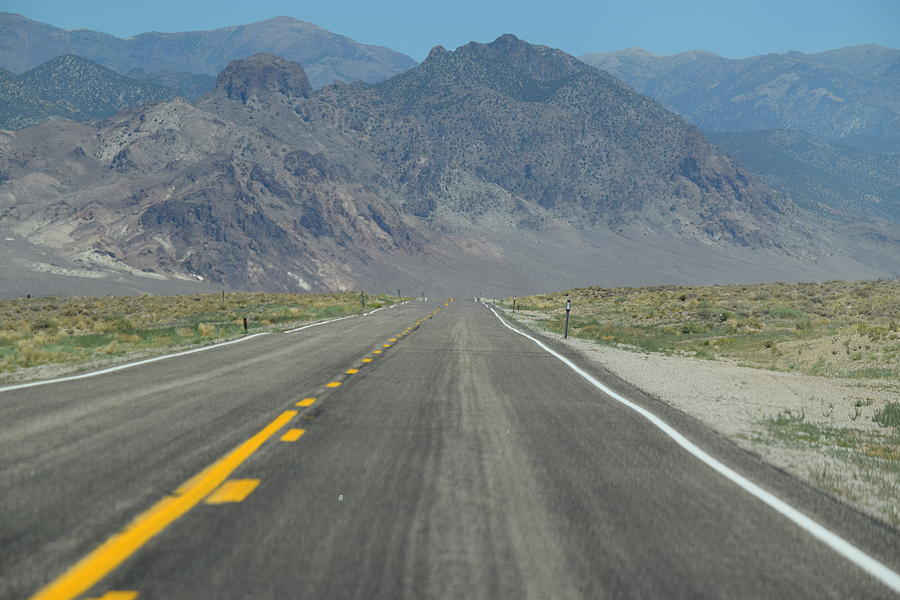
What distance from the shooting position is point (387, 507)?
449 cm

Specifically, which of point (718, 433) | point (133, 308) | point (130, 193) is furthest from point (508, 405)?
point (130, 193)

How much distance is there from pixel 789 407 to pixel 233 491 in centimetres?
872

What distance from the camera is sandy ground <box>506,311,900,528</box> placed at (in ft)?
19.2

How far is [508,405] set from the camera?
877cm

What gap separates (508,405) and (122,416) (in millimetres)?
4485

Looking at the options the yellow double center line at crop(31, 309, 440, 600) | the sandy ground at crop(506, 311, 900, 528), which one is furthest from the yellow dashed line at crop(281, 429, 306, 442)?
the sandy ground at crop(506, 311, 900, 528)

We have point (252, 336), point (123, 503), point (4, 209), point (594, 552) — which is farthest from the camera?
point (4, 209)

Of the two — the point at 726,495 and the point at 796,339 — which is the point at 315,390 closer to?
the point at 726,495

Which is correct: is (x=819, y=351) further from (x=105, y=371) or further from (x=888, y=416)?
(x=105, y=371)

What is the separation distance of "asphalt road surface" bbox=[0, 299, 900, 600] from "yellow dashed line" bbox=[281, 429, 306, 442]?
0.04m

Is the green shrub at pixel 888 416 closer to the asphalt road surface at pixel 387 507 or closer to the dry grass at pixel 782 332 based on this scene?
the asphalt road surface at pixel 387 507

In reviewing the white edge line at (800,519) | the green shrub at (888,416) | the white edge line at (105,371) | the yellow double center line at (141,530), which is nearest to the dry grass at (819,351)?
the green shrub at (888,416)

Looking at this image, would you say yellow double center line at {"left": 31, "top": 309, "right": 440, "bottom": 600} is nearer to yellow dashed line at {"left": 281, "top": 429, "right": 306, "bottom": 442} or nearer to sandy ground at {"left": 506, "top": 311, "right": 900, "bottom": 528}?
yellow dashed line at {"left": 281, "top": 429, "right": 306, "bottom": 442}

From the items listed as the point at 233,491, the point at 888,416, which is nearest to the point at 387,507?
the point at 233,491
